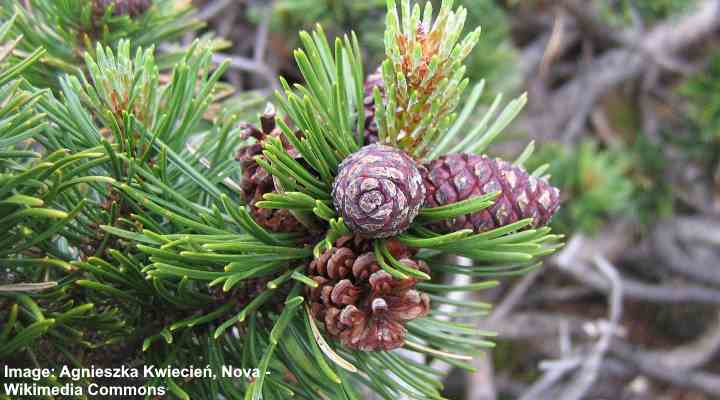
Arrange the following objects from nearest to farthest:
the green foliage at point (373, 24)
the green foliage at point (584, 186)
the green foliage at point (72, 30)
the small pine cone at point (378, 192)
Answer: the small pine cone at point (378, 192), the green foliage at point (72, 30), the green foliage at point (373, 24), the green foliage at point (584, 186)

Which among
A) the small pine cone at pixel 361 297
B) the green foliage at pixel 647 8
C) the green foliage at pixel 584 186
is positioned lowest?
the small pine cone at pixel 361 297

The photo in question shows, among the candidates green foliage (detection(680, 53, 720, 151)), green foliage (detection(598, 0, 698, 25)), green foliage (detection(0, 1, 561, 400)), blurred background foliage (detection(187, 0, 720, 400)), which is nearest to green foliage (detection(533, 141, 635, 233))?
blurred background foliage (detection(187, 0, 720, 400))

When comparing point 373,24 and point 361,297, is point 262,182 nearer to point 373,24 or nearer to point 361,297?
point 361,297

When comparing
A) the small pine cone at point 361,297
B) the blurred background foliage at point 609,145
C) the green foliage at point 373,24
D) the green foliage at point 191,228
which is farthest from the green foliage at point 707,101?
the small pine cone at point 361,297

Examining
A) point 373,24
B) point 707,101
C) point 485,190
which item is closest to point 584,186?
point 707,101

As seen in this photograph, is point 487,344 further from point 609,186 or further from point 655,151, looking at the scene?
point 655,151

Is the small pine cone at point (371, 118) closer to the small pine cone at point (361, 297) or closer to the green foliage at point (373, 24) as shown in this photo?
the small pine cone at point (361, 297)

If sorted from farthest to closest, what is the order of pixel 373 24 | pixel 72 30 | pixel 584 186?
pixel 584 186, pixel 373 24, pixel 72 30
